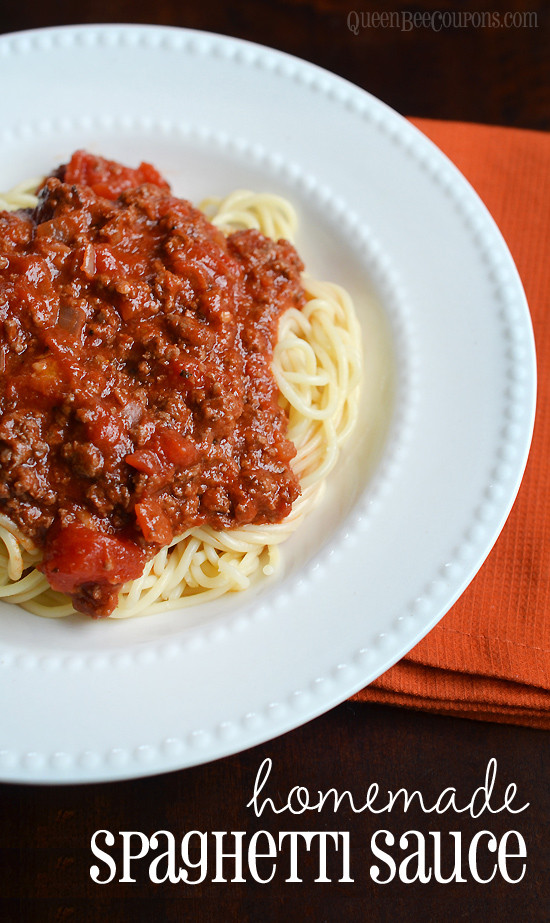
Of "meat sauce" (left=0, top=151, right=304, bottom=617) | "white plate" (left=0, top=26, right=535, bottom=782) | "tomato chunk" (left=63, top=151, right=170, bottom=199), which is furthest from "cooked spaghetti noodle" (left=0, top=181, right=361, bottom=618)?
"tomato chunk" (left=63, top=151, right=170, bottom=199)

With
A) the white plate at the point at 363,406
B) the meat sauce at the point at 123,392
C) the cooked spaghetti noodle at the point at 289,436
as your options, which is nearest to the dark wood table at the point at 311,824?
the white plate at the point at 363,406

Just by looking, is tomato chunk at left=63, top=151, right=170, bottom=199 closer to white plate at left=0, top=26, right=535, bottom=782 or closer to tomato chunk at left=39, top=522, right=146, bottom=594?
white plate at left=0, top=26, right=535, bottom=782

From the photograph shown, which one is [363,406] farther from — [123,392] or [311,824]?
[311,824]

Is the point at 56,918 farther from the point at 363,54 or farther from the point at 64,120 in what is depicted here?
the point at 363,54

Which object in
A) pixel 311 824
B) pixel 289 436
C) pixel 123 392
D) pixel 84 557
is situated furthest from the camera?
pixel 289 436

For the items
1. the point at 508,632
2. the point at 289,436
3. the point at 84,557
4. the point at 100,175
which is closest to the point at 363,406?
the point at 289,436

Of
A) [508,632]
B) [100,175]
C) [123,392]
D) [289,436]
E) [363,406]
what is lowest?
[508,632]

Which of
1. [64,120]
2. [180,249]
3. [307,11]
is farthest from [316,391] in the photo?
[307,11]
